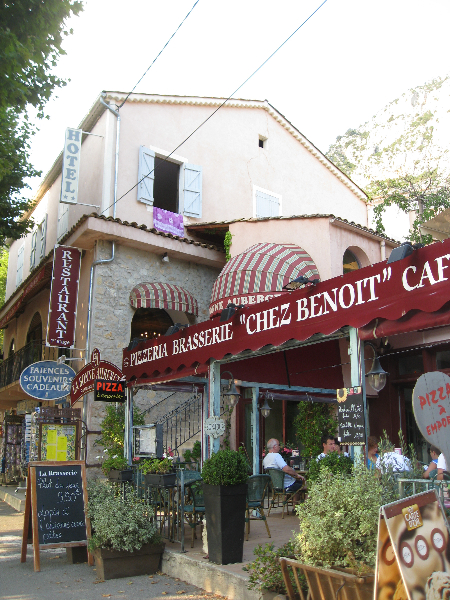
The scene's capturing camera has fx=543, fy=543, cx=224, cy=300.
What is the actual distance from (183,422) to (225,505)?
7665 millimetres

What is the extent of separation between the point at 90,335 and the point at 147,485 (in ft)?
18.0

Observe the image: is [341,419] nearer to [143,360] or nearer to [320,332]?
[320,332]

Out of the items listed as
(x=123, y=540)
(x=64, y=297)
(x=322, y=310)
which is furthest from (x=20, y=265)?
(x=322, y=310)

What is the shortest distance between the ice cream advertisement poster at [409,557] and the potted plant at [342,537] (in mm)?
317

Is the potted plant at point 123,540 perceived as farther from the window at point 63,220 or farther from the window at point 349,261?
the window at point 63,220

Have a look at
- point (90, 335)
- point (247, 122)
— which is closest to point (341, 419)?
point (90, 335)

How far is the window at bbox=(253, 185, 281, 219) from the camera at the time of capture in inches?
643

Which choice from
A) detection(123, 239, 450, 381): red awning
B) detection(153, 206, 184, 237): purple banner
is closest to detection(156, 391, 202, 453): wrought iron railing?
detection(153, 206, 184, 237): purple banner

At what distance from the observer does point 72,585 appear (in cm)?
577

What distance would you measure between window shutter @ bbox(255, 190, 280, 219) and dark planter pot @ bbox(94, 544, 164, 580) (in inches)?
453

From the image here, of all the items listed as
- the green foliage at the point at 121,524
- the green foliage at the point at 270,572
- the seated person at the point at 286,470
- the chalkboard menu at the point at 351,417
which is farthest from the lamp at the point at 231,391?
the green foliage at the point at 270,572

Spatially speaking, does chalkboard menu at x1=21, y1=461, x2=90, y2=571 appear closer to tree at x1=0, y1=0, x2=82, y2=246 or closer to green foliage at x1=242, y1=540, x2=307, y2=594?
green foliage at x1=242, y1=540, x2=307, y2=594

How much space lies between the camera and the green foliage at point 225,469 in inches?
222

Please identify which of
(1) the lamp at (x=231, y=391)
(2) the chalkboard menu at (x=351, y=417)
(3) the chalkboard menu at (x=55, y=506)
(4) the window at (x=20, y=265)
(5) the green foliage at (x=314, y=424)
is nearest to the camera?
(2) the chalkboard menu at (x=351, y=417)
